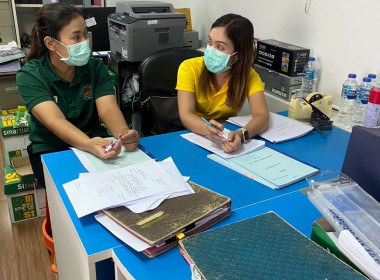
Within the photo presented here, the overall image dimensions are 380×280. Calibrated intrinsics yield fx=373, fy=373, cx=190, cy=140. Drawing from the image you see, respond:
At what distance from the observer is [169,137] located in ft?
5.36

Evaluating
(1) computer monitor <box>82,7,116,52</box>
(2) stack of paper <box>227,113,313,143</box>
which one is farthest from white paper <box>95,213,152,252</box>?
(1) computer monitor <box>82,7,116,52</box>

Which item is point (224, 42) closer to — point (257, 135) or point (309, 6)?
point (257, 135)

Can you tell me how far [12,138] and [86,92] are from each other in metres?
0.82

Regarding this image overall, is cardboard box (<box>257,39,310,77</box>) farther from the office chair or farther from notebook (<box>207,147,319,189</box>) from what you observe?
notebook (<box>207,147,319,189</box>)

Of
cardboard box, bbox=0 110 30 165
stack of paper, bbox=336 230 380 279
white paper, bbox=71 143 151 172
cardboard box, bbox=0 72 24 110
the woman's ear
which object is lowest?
cardboard box, bbox=0 110 30 165

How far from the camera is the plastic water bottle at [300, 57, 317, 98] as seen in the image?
220 cm

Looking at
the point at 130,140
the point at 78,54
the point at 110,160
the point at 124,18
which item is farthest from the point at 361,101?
the point at 124,18

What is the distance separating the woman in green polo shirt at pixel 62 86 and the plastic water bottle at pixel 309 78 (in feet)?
3.67

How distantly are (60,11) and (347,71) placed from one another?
1.51m

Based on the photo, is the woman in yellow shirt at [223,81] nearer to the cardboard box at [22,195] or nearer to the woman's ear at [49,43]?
the woman's ear at [49,43]

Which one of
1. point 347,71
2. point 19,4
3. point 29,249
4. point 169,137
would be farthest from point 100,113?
point 19,4

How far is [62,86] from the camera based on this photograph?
68.0 inches

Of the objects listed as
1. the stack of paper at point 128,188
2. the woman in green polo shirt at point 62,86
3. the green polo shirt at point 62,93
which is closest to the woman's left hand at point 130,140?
the woman in green polo shirt at point 62,86

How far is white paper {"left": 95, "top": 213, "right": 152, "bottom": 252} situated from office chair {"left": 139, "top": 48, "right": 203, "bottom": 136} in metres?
1.01
